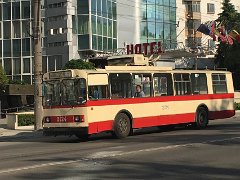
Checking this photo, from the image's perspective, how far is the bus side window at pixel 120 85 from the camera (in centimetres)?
1914

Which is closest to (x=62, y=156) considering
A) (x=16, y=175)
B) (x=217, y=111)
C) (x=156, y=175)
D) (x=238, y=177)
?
(x=16, y=175)

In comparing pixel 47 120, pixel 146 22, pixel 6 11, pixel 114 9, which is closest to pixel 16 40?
pixel 6 11

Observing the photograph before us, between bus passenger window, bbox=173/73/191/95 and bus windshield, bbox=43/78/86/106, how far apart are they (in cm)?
552

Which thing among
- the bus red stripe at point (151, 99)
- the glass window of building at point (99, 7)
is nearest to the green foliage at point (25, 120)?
the bus red stripe at point (151, 99)

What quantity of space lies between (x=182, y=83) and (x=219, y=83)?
3125 mm

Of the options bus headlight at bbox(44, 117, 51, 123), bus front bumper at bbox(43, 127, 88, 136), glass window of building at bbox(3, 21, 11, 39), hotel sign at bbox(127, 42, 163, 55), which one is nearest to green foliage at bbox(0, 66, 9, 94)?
glass window of building at bbox(3, 21, 11, 39)

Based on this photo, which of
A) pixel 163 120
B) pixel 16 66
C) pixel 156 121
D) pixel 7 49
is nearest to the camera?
pixel 156 121

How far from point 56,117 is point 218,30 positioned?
30.0m

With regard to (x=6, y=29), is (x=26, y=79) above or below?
below

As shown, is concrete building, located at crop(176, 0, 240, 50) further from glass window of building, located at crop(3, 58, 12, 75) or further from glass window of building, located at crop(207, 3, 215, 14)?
glass window of building, located at crop(3, 58, 12, 75)

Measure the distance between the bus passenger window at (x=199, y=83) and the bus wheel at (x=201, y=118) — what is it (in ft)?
2.74

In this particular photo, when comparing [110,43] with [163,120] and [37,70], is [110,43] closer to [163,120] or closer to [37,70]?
[37,70]

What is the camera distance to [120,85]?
19.5 m

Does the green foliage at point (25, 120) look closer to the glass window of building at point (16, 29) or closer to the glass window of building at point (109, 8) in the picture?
the glass window of building at point (109, 8)
